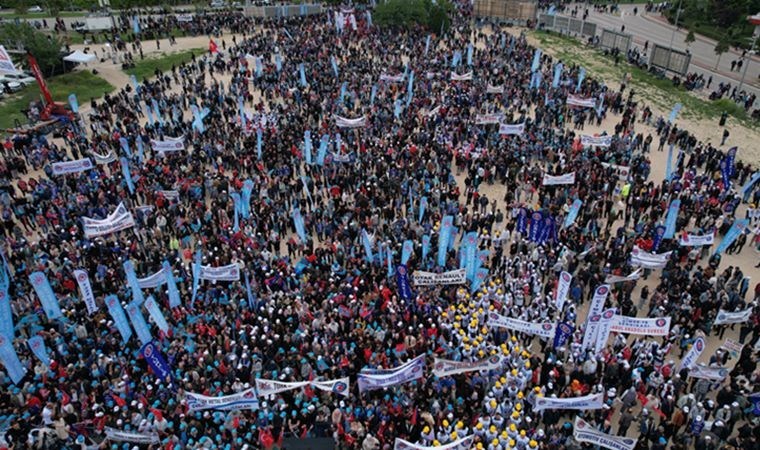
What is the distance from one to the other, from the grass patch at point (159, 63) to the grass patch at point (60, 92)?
2.76 meters

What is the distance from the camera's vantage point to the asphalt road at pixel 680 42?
44031mm

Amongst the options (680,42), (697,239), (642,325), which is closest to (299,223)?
(642,325)

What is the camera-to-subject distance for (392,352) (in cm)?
1573

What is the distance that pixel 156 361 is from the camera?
14.4 m

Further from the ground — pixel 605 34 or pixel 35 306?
pixel 605 34

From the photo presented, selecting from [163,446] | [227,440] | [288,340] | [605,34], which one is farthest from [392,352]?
[605,34]

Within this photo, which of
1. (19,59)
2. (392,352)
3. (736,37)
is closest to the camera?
(392,352)

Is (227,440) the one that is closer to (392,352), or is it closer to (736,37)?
(392,352)

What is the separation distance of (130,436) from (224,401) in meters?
2.34

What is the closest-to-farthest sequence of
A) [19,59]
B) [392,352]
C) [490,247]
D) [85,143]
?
[392,352] → [490,247] → [85,143] → [19,59]

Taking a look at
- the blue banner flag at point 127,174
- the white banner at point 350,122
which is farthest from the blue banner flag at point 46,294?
the white banner at point 350,122

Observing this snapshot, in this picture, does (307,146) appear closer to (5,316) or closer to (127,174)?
(127,174)

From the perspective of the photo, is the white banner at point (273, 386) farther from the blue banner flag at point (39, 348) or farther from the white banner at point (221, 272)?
the blue banner flag at point (39, 348)

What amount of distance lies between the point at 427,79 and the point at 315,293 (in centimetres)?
2469
